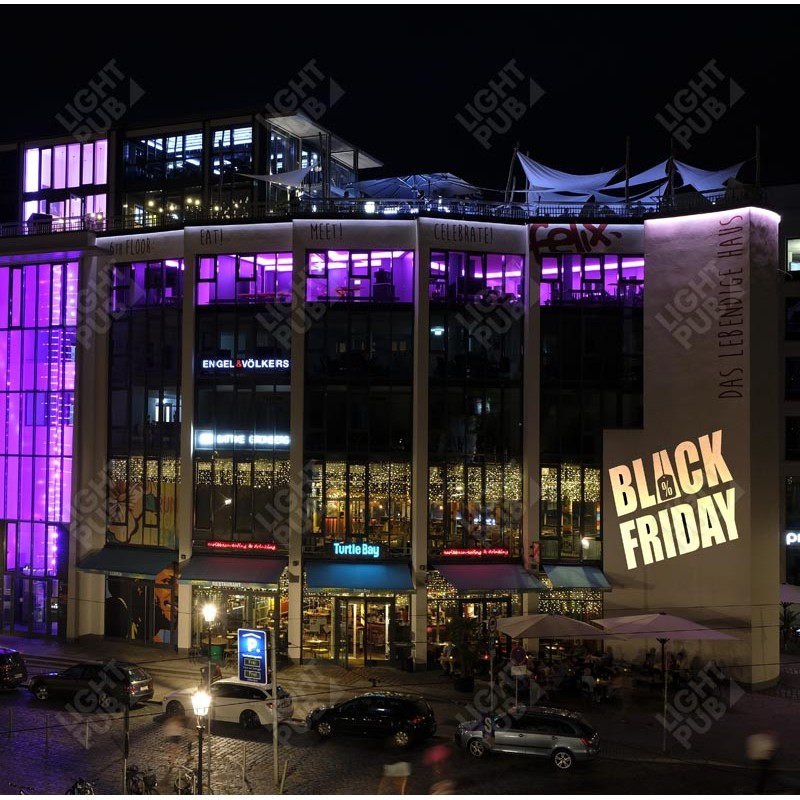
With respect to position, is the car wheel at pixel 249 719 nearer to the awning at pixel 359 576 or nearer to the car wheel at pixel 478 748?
the car wheel at pixel 478 748

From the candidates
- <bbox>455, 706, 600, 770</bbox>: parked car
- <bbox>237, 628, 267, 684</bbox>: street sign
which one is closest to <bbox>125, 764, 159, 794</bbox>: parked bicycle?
<bbox>237, 628, 267, 684</bbox>: street sign

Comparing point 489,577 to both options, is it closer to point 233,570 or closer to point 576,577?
point 576,577

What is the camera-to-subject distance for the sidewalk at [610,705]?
24.3 m

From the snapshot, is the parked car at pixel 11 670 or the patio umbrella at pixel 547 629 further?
the parked car at pixel 11 670

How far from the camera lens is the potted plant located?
98.3 ft

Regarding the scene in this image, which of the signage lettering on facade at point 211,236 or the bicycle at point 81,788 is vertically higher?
the signage lettering on facade at point 211,236

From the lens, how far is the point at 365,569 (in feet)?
110

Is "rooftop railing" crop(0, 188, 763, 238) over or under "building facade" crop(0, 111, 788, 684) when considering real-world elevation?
over

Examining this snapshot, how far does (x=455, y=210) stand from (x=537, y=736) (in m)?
20.6

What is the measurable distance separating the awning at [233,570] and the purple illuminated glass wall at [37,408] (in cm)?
672

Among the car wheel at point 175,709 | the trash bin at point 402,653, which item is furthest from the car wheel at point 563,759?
the car wheel at point 175,709

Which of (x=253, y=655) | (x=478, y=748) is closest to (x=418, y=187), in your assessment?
(x=253, y=655)

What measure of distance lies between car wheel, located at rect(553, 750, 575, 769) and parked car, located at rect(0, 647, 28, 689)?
18140mm

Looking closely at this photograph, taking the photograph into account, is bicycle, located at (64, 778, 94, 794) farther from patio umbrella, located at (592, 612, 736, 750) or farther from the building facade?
patio umbrella, located at (592, 612, 736, 750)
